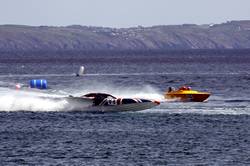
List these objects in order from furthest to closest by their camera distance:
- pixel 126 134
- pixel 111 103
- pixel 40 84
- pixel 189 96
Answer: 1. pixel 40 84
2. pixel 189 96
3. pixel 111 103
4. pixel 126 134

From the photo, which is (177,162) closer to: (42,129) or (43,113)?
(42,129)

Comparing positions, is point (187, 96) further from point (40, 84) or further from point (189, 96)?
point (40, 84)

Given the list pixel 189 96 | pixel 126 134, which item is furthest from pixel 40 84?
pixel 126 134

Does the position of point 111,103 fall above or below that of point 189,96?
below

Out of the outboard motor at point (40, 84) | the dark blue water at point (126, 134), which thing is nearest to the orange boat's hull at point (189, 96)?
the dark blue water at point (126, 134)

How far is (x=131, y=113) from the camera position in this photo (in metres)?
66.1

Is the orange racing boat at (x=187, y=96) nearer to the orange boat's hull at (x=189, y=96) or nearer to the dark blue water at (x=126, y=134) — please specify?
the orange boat's hull at (x=189, y=96)

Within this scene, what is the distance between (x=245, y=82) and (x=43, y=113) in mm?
49065

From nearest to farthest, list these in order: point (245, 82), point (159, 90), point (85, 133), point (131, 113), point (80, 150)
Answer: point (80, 150) < point (85, 133) < point (131, 113) < point (159, 90) < point (245, 82)

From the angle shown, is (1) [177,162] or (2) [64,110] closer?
(1) [177,162]

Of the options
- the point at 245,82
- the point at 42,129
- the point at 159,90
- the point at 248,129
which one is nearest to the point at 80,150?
the point at 42,129

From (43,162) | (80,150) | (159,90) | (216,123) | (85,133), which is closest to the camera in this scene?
(43,162)

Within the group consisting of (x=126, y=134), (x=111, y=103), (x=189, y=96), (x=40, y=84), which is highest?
(x=40, y=84)

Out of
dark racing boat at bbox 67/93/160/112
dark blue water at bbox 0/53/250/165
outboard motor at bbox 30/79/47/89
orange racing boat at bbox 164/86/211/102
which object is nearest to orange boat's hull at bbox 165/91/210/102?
orange racing boat at bbox 164/86/211/102
